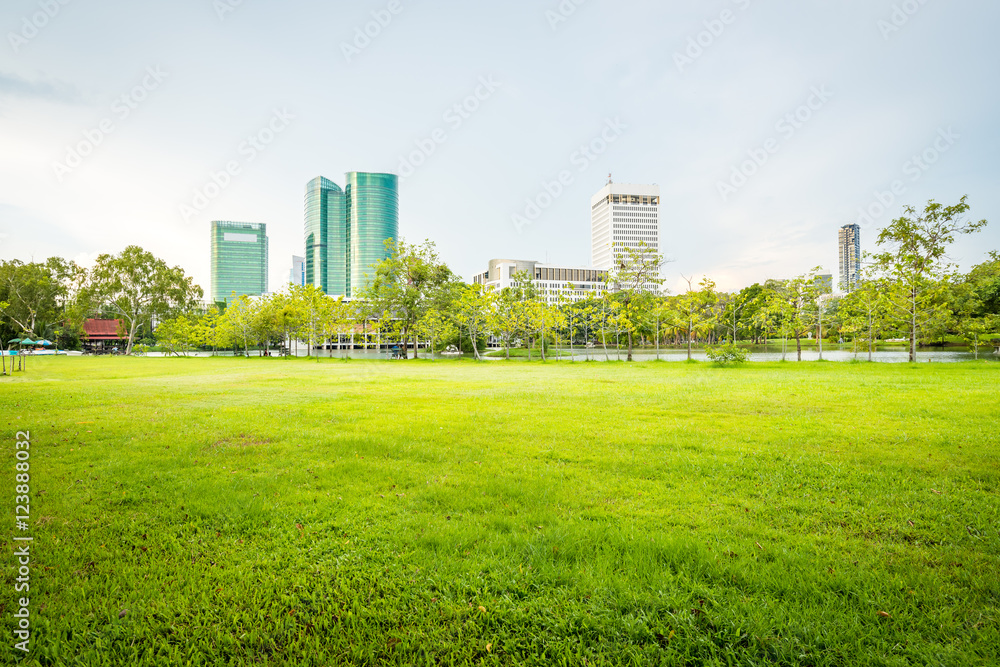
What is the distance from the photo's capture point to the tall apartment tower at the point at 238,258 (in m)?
182

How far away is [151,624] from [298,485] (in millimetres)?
2343

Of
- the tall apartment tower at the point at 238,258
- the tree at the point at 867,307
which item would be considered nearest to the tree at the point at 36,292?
the tree at the point at 867,307

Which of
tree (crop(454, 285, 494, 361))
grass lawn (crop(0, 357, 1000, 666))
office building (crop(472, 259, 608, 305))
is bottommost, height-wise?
grass lawn (crop(0, 357, 1000, 666))

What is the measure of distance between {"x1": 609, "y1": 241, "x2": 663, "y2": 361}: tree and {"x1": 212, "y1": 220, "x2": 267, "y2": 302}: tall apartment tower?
610 ft

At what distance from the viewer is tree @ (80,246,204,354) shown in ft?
179

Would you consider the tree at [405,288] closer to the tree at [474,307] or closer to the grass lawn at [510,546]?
the tree at [474,307]

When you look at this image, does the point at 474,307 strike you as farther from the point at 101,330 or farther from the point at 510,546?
the point at 101,330

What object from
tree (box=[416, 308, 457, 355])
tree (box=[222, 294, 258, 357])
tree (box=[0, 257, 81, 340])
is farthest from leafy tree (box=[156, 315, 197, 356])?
tree (box=[416, 308, 457, 355])

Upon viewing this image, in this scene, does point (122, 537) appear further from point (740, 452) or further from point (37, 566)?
point (740, 452)

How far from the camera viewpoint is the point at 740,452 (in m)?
6.30

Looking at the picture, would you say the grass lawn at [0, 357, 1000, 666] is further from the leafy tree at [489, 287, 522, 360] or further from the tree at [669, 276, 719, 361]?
the leafy tree at [489, 287, 522, 360]

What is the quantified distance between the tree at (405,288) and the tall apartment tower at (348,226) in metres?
135

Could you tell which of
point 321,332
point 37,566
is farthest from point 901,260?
point 321,332

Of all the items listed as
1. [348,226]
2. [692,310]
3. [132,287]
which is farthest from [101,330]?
[348,226]
